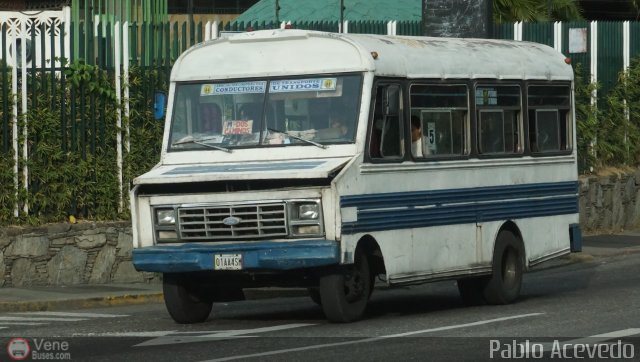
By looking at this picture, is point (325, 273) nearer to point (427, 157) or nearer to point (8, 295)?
point (427, 157)

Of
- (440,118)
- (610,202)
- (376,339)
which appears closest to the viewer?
(376,339)

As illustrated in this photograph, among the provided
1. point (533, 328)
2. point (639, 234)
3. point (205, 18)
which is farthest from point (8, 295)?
point (205, 18)

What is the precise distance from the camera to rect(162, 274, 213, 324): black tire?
51.5ft

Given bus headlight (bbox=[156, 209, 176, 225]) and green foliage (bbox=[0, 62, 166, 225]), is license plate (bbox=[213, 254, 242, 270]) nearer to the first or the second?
bus headlight (bbox=[156, 209, 176, 225])

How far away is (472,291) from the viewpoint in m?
17.9

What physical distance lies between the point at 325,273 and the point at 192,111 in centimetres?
245

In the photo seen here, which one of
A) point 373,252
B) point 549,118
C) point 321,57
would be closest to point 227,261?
point 373,252

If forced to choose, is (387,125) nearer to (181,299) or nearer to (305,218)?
(305,218)

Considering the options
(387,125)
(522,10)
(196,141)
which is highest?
(522,10)

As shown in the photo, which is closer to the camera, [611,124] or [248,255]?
[248,255]

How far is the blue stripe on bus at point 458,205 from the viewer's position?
50.6 feet

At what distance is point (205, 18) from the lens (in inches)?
1761

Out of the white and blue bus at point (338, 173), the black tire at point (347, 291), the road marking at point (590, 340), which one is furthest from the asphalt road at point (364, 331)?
the white and blue bus at point (338, 173)

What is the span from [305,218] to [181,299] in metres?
1.75
